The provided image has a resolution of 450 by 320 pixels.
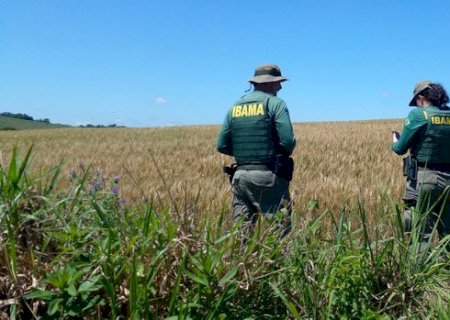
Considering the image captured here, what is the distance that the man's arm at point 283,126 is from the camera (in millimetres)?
4266

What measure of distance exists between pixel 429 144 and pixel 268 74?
1.46 meters

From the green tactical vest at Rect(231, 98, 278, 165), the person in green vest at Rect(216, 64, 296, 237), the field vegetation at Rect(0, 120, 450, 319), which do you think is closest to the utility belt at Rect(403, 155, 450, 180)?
the person in green vest at Rect(216, 64, 296, 237)

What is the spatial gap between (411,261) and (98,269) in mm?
1331

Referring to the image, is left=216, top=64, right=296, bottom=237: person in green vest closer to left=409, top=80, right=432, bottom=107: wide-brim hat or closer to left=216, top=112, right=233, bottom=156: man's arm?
left=216, top=112, right=233, bottom=156: man's arm

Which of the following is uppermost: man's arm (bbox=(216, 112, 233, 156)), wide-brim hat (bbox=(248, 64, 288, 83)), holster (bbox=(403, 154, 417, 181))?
wide-brim hat (bbox=(248, 64, 288, 83))

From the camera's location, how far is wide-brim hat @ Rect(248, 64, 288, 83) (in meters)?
4.48

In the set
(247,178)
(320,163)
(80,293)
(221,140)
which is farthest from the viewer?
(320,163)

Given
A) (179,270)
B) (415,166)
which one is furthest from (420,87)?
(179,270)

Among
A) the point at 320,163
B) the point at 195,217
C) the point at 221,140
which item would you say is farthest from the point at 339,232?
the point at 320,163

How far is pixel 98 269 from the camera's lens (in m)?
2.00

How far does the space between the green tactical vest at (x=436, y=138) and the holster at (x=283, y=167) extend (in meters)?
1.13

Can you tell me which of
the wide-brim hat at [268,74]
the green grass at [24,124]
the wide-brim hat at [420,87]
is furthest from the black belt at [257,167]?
the green grass at [24,124]

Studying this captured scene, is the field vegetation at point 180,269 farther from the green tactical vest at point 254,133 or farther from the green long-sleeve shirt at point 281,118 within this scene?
the green tactical vest at point 254,133

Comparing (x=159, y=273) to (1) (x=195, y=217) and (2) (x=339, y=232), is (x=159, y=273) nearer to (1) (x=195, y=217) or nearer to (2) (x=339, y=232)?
(1) (x=195, y=217)
